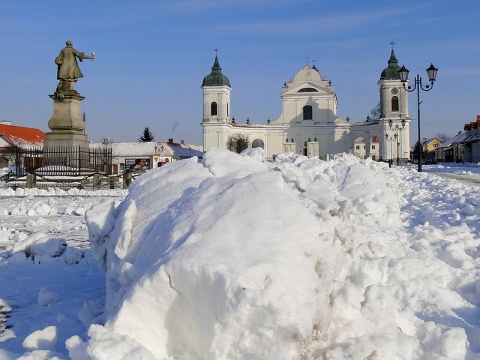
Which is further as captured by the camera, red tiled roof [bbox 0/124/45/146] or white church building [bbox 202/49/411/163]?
white church building [bbox 202/49/411/163]

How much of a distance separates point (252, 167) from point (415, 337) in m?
2.19

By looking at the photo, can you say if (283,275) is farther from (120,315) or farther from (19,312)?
(19,312)

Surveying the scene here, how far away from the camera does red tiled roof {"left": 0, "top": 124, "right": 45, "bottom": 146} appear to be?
64.0 metres

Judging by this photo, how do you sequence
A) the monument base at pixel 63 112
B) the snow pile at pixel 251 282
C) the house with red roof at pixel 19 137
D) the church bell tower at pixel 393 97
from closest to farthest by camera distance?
the snow pile at pixel 251 282
the monument base at pixel 63 112
the house with red roof at pixel 19 137
the church bell tower at pixel 393 97

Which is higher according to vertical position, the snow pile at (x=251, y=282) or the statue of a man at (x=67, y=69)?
the statue of a man at (x=67, y=69)

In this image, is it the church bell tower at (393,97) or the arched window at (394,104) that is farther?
the arched window at (394,104)

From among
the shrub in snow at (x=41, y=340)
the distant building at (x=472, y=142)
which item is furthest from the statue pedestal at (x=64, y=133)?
the distant building at (x=472, y=142)

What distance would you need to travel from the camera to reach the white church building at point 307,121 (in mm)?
73000

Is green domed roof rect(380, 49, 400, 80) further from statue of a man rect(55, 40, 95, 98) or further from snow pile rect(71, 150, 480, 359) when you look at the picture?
snow pile rect(71, 150, 480, 359)

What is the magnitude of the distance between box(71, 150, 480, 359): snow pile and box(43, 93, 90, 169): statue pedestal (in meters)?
16.4

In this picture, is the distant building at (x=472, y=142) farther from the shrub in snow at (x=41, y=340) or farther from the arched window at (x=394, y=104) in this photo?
the shrub in snow at (x=41, y=340)

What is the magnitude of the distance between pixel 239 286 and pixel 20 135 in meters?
70.1

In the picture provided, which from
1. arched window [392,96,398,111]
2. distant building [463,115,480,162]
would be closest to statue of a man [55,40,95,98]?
distant building [463,115,480,162]

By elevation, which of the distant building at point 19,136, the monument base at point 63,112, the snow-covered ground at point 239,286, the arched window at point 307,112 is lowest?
the snow-covered ground at point 239,286
